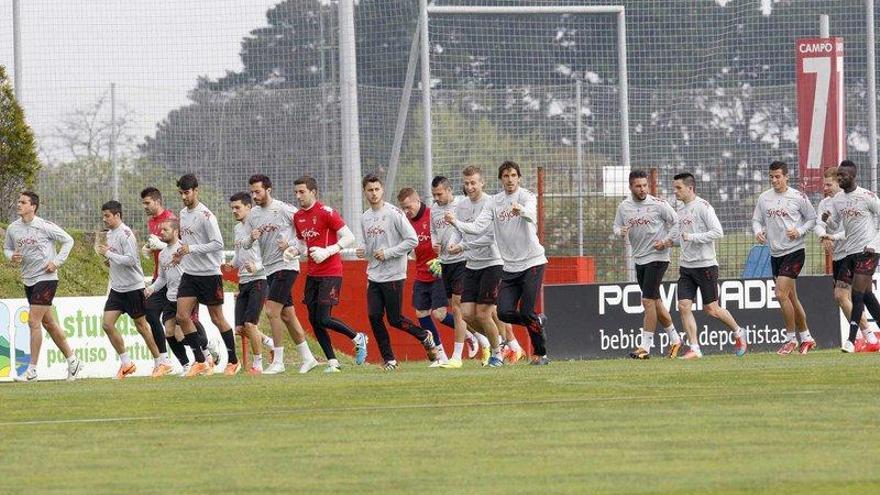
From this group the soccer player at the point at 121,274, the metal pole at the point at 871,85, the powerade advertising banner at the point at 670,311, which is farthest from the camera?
the metal pole at the point at 871,85

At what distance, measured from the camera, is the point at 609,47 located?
30.1 meters

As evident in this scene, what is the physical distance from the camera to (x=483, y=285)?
19000 mm

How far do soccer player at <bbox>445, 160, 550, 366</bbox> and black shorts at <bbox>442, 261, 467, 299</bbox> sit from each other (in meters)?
2.52

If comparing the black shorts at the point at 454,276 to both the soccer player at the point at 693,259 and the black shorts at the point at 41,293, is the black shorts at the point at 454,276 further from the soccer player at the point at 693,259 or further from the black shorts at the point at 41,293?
the black shorts at the point at 41,293

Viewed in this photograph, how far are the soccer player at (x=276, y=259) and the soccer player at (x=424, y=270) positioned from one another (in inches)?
98.7

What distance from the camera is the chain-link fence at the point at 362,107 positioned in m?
27.3

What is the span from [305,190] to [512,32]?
11.7 meters

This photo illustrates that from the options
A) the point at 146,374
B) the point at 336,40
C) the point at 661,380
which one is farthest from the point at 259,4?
the point at 661,380

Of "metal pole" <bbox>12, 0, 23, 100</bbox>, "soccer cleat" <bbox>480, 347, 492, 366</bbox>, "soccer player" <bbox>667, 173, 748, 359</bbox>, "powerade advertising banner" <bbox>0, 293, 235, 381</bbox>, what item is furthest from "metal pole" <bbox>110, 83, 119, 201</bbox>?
"soccer player" <bbox>667, 173, 748, 359</bbox>

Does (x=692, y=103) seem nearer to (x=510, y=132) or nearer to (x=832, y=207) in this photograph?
(x=510, y=132)

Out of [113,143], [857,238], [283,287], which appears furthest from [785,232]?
[113,143]

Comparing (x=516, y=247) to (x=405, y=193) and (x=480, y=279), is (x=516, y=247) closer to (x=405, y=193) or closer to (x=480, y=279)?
(x=480, y=279)

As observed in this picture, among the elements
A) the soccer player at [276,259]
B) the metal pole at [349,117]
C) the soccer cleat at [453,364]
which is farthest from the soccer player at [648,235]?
the metal pole at [349,117]

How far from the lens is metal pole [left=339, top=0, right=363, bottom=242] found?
26.9 metres
